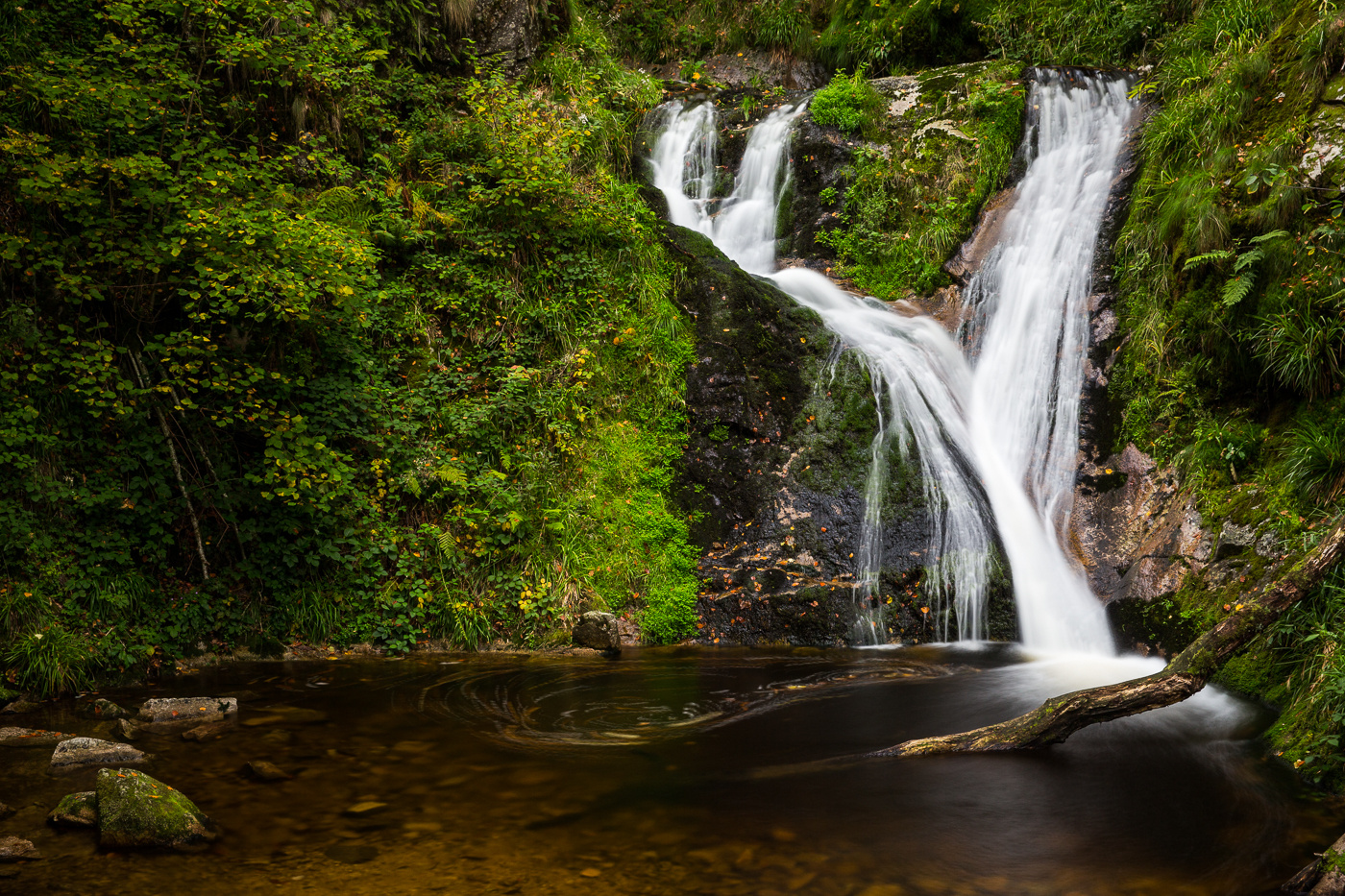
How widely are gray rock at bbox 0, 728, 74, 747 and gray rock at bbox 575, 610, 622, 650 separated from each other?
348cm

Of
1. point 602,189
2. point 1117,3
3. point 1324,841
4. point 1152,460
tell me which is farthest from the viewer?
point 1117,3

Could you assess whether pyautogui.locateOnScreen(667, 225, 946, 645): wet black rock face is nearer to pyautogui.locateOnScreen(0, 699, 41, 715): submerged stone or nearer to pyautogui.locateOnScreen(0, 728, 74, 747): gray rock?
pyautogui.locateOnScreen(0, 728, 74, 747): gray rock

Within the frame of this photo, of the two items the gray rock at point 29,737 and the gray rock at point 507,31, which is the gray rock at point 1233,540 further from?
the gray rock at point 507,31

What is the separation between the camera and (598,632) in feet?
21.7

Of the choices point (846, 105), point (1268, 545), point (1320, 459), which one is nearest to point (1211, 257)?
point (1320, 459)

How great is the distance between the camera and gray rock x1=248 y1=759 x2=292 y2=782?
397 centimetres

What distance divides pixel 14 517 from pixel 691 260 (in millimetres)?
6576

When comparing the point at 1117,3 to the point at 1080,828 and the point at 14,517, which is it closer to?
the point at 1080,828

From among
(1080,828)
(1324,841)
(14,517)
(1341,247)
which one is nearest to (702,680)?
(1080,828)

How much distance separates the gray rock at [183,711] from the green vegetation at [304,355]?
93 cm

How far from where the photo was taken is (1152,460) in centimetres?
688

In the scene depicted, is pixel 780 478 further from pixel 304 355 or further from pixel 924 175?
pixel 924 175

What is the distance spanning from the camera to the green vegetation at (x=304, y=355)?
5480 millimetres

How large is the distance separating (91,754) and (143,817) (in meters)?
1.16
